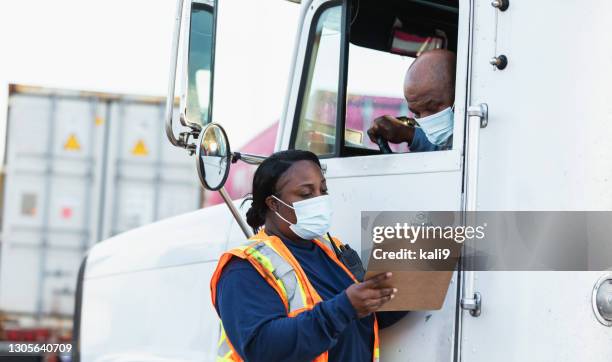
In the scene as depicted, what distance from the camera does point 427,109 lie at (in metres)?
3.34

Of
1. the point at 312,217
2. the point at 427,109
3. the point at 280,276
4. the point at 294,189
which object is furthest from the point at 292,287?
the point at 427,109

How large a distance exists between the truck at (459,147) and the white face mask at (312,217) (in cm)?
21

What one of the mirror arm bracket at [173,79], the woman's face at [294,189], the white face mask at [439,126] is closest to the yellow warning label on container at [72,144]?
the mirror arm bracket at [173,79]

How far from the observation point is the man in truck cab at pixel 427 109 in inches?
127

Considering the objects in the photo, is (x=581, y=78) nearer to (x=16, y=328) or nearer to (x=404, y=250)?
(x=404, y=250)

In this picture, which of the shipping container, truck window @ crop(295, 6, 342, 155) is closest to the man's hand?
truck window @ crop(295, 6, 342, 155)

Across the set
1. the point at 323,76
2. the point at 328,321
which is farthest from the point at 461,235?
the point at 323,76

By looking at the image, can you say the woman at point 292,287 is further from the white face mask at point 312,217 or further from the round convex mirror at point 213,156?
the round convex mirror at point 213,156

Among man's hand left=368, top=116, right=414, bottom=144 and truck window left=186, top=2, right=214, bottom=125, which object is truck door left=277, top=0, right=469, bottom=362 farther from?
truck window left=186, top=2, right=214, bottom=125

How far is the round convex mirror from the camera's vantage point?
3.29 meters

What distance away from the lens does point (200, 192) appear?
12016 millimetres

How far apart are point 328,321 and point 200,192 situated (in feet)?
30.7

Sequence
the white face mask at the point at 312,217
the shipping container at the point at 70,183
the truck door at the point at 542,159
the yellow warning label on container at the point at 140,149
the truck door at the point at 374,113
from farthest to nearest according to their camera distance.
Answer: the yellow warning label on container at the point at 140,149 → the shipping container at the point at 70,183 → the white face mask at the point at 312,217 → the truck door at the point at 374,113 → the truck door at the point at 542,159

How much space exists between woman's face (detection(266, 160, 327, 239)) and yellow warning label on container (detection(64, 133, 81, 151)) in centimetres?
878
